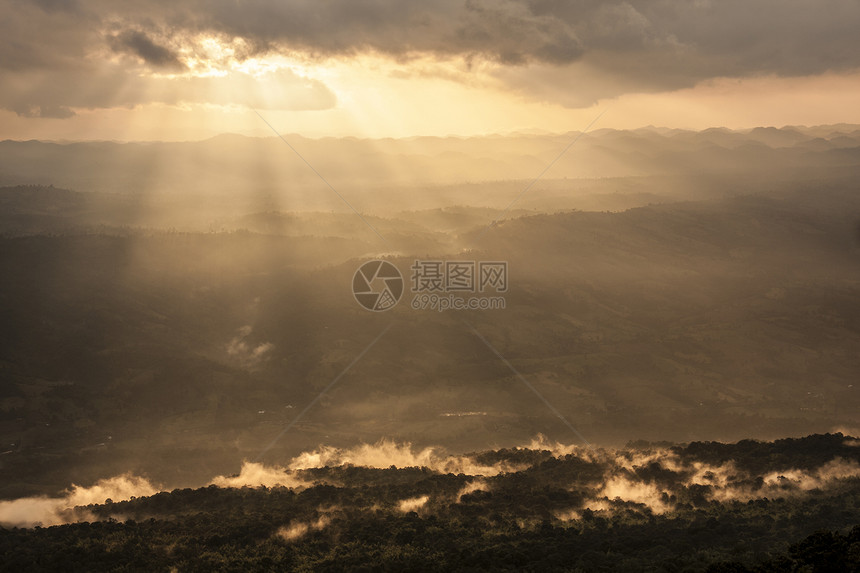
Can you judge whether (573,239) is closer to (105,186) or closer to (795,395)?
(795,395)

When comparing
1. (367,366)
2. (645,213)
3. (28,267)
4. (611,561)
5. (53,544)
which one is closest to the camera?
(611,561)

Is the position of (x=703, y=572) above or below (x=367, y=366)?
above

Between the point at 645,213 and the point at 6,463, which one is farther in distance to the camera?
the point at 645,213

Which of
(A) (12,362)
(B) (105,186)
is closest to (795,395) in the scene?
(A) (12,362)

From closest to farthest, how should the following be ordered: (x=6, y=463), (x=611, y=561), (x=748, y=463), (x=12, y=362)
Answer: (x=611, y=561), (x=748, y=463), (x=6, y=463), (x=12, y=362)

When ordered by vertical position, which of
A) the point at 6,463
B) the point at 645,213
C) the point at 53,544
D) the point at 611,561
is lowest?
the point at 6,463

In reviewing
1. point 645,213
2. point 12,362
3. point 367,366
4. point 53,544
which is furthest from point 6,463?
point 645,213
